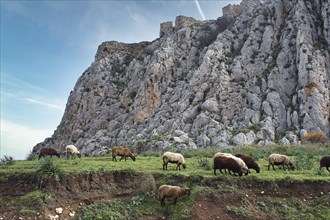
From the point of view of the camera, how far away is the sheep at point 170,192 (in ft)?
62.6

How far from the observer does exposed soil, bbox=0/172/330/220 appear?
1800 cm

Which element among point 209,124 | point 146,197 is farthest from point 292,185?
point 209,124

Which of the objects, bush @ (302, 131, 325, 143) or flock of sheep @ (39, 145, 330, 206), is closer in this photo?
flock of sheep @ (39, 145, 330, 206)

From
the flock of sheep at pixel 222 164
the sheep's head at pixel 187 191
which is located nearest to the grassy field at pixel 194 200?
the sheep's head at pixel 187 191

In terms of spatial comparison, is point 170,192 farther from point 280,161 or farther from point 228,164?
point 280,161

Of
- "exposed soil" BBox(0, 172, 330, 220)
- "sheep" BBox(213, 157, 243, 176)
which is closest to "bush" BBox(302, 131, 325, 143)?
"exposed soil" BBox(0, 172, 330, 220)

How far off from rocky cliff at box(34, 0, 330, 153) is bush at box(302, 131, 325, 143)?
1.55 metres

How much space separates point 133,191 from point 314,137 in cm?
4249

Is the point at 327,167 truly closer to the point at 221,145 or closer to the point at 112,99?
the point at 221,145

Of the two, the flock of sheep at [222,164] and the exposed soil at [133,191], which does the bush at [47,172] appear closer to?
the exposed soil at [133,191]

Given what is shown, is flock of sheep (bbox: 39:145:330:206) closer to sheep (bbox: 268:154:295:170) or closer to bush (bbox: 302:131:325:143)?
sheep (bbox: 268:154:295:170)

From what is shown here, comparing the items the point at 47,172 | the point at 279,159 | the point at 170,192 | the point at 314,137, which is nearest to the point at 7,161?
the point at 47,172

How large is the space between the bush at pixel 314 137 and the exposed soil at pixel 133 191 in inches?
1371

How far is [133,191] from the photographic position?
20.5 meters
